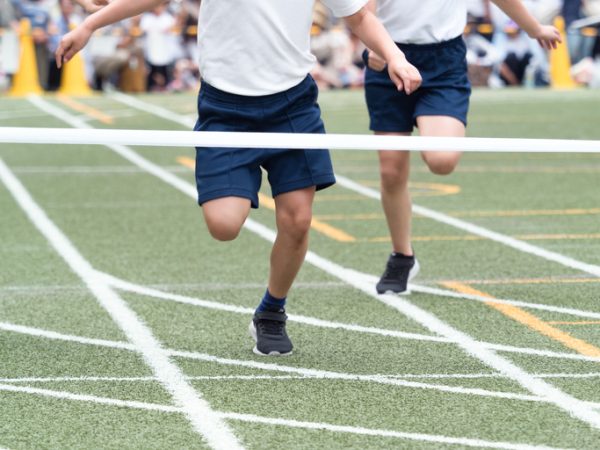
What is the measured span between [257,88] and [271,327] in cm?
114

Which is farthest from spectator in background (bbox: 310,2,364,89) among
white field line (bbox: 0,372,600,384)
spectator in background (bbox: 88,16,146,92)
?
white field line (bbox: 0,372,600,384)

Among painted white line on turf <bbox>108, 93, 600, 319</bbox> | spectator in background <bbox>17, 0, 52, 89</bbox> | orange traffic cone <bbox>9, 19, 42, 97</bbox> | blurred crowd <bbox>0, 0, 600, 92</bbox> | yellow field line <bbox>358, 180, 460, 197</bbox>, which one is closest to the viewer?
painted white line on turf <bbox>108, 93, 600, 319</bbox>

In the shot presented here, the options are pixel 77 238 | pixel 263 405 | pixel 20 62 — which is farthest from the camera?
pixel 20 62

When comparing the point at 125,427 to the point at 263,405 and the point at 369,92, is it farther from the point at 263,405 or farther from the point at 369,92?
the point at 369,92

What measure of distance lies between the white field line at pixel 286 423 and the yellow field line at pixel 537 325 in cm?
156

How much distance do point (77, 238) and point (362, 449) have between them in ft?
18.6

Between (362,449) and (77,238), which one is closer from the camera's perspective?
(362,449)

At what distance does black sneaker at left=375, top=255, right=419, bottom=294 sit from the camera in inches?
312

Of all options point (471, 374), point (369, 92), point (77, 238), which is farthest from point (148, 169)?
point (471, 374)

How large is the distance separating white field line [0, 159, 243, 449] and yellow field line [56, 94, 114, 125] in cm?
957

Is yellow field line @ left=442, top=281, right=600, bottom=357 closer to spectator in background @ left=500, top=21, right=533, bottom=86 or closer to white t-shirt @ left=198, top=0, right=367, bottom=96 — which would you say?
white t-shirt @ left=198, top=0, right=367, bottom=96

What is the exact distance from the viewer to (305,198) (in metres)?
6.18

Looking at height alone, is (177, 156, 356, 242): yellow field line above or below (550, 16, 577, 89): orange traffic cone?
above

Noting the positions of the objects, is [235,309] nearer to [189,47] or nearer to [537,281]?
[537,281]
